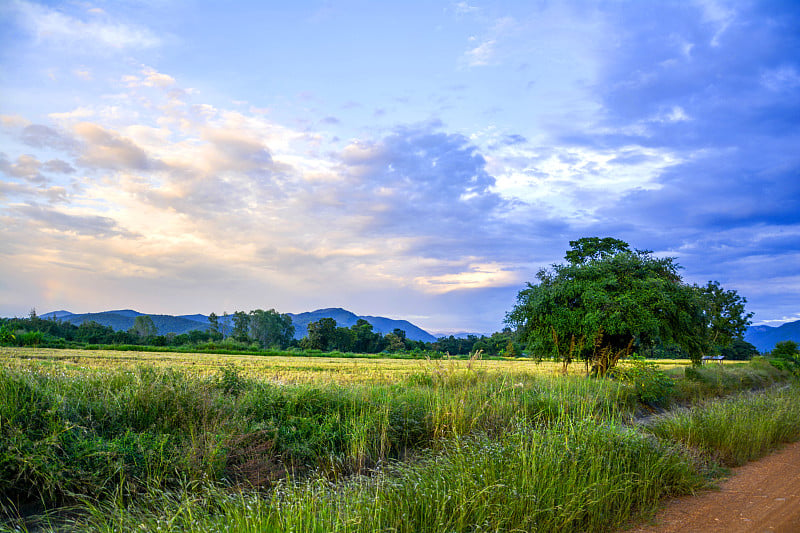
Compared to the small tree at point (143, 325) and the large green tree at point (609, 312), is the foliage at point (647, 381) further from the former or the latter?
the small tree at point (143, 325)

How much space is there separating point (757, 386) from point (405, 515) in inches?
1126

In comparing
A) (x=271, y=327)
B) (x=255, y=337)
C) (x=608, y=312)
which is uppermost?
(x=608, y=312)

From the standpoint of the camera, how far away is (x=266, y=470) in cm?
685

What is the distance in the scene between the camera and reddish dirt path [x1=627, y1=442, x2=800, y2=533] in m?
5.52

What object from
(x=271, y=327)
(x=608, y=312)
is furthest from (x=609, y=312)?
(x=271, y=327)

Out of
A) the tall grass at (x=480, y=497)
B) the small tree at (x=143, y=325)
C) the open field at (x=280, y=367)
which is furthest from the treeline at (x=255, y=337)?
the tall grass at (x=480, y=497)

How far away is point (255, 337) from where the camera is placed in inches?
3775

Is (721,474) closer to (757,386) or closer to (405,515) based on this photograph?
(405,515)

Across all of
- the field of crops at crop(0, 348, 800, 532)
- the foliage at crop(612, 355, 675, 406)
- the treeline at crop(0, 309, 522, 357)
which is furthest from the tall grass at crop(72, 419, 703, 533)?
the treeline at crop(0, 309, 522, 357)

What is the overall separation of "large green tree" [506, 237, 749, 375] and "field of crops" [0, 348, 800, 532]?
6803 mm

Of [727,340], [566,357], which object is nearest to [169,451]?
[566,357]

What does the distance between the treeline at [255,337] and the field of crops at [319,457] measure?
3102 cm

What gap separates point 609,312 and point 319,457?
13.8 m

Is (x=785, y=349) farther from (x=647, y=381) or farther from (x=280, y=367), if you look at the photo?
(x=280, y=367)
